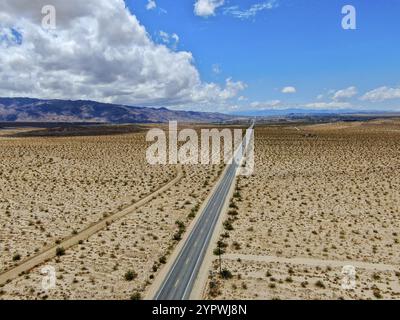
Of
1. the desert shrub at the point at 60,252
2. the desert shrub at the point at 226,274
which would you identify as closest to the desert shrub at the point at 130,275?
the desert shrub at the point at 226,274

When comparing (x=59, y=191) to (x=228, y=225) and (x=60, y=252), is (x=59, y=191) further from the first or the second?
(x=228, y=225)

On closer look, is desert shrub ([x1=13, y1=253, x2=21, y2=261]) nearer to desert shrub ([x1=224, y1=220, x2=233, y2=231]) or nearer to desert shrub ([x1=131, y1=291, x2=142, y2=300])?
desert shrub ([x1=131, y1=291, x2=142, y2=300])

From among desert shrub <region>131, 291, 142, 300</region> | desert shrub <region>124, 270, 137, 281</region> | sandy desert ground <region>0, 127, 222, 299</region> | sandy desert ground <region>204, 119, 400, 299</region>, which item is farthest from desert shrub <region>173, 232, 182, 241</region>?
desert shrub <region>131, 291, 142, 300</region>

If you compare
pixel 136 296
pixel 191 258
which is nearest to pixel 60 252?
pixel 136 296

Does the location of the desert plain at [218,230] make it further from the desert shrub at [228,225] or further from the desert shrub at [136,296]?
the desert shrub at [136,296]
